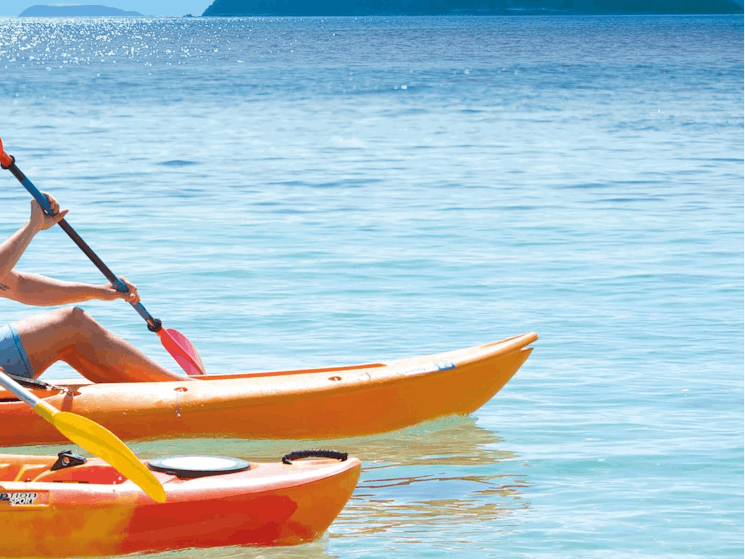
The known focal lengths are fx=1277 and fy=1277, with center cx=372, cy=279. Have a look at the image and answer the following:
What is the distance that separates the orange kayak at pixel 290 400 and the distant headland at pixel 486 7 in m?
158

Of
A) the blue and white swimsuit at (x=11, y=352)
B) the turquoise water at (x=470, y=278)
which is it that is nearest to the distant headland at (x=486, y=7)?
the turquoise water at (x=470, y=278)

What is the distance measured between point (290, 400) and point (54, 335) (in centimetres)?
99

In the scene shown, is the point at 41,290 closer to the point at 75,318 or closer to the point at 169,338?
the point at 75,318

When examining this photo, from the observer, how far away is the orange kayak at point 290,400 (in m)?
4.96

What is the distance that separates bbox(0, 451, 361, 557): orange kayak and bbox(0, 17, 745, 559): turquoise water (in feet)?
0.36

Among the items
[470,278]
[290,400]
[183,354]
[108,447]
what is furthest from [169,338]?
[470,278]

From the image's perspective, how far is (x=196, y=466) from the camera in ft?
13.3

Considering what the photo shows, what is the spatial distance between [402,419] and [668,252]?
550 centimetres

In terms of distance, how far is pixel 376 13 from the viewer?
183 m

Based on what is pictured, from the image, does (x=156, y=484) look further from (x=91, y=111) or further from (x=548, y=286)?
(x=91, y=111)

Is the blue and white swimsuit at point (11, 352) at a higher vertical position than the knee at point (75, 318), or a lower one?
lower

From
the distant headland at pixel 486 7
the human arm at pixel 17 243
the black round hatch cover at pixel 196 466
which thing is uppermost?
the human arm at pixel 17 243

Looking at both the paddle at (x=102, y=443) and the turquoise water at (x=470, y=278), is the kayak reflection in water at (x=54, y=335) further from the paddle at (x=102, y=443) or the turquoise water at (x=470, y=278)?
the paddle at (x=102, y=443)

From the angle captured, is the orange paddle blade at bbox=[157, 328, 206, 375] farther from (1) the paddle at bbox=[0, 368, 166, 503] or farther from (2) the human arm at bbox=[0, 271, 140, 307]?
(1) the paddle at bbox=[0, 368, 166, 503]
